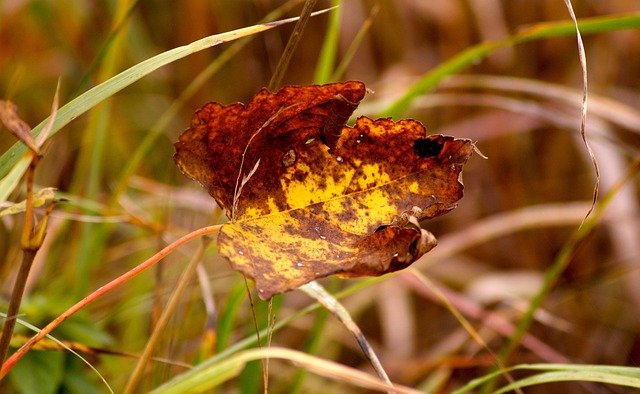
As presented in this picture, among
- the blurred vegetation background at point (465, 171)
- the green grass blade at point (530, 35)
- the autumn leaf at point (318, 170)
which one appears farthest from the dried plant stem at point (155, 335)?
the blurred vegetation background at point (465, 171)

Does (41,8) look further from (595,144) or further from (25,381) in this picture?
(595,144)

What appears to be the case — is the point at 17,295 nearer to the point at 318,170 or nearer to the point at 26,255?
the point at 26,255

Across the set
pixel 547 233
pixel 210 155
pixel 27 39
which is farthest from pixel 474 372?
pixel 27 39

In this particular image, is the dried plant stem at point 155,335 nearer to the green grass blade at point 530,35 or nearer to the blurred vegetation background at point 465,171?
the green grass blade at point 530,35

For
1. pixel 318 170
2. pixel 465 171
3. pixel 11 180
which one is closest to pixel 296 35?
pixel 318 170

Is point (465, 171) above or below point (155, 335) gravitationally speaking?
above

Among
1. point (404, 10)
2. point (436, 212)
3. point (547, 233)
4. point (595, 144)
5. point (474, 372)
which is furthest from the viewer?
point (404, 10)
